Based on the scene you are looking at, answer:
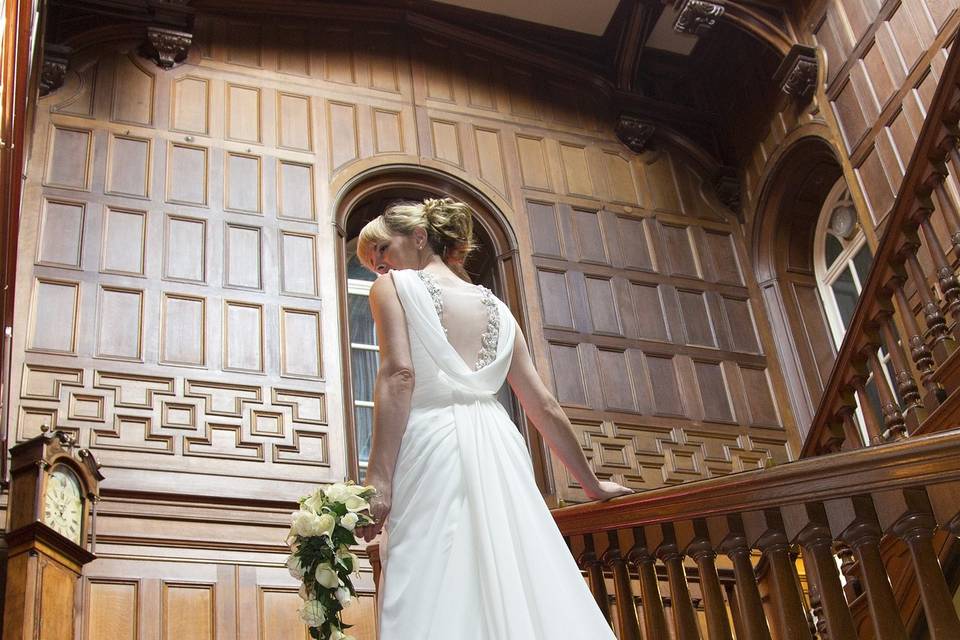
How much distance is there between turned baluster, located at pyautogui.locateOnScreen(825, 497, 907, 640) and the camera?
7.66ft

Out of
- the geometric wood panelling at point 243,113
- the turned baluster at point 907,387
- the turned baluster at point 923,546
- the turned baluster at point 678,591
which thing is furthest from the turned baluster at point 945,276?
the geometric wood panelling at point 243,113

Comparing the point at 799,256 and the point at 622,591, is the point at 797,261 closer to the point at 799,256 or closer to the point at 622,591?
the point at 799,256

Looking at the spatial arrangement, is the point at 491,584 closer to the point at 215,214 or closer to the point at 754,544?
the point at 754,544

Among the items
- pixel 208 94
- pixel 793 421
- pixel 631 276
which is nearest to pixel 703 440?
pixel 793 421

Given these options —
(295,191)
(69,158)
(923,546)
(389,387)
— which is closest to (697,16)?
(295,191)

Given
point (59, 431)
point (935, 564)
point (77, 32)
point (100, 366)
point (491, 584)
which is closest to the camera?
point (935, 564)

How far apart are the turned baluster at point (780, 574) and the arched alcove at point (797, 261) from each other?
17.6 feet

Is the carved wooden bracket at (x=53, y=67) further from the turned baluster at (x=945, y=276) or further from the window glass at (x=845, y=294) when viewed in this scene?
the window glass at (x=845, y=294)

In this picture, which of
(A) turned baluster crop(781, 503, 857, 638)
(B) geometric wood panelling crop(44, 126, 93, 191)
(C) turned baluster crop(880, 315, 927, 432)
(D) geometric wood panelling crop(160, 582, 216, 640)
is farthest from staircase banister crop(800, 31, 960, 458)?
(B) geometric wood panelling crop(44, 126, 93, 191)

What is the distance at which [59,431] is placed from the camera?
5.23 meters

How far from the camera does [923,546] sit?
2289 mm

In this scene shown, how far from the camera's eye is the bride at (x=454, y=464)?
8.32 feet

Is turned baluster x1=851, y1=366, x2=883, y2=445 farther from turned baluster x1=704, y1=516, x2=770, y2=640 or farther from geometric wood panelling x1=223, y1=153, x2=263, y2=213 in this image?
geometric wood panelling x1=223, y1=153, x2=263, y2=213

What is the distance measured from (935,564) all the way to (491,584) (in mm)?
946
